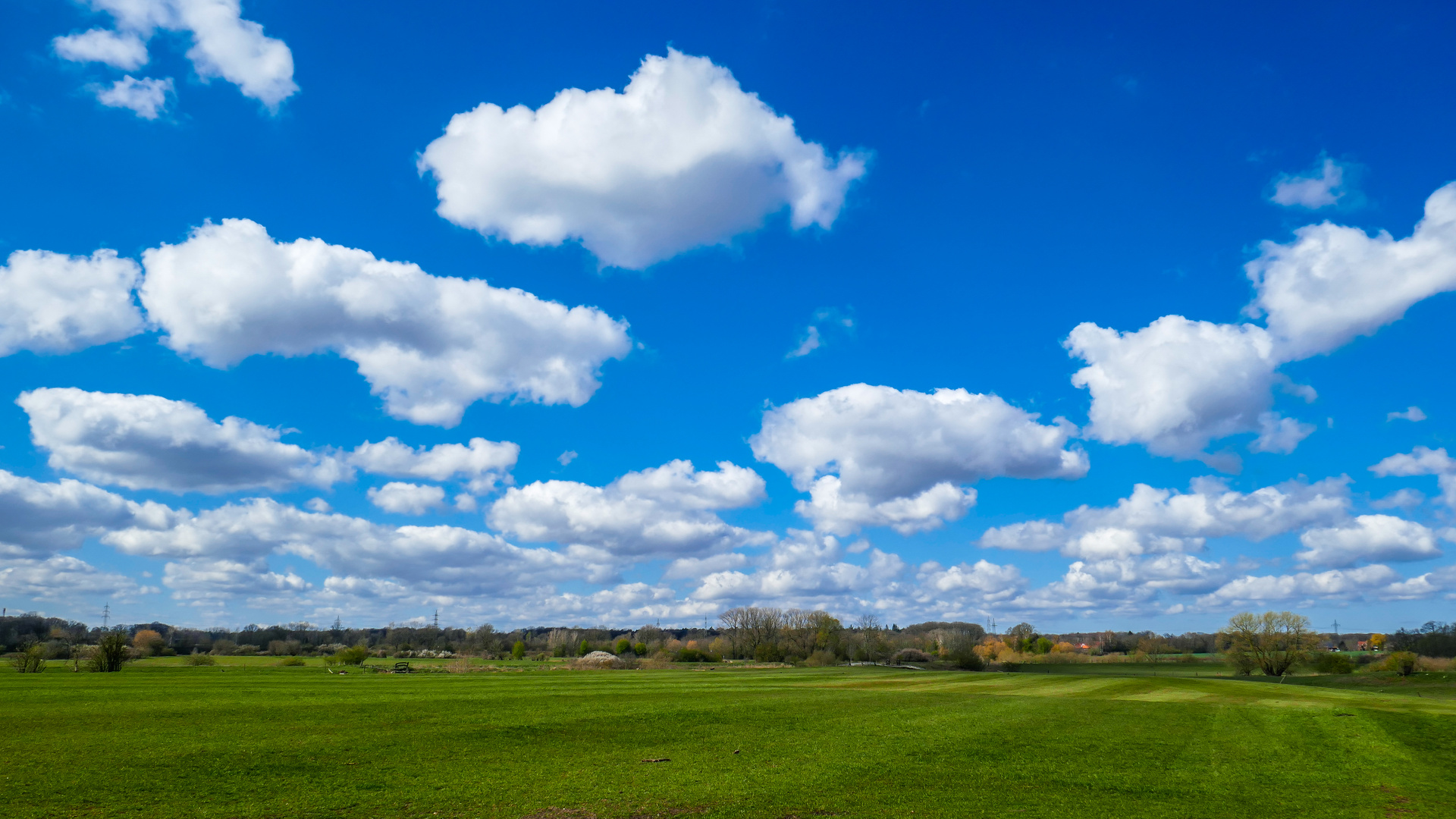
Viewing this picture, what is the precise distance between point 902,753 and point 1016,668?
12326 centimetres

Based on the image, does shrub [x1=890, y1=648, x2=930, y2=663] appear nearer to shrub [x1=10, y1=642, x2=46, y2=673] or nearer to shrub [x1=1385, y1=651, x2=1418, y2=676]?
shrub [x1=1385, y1=651, x2=1418, y2=676]

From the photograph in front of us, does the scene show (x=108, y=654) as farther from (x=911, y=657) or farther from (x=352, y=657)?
(x=911, y=657)

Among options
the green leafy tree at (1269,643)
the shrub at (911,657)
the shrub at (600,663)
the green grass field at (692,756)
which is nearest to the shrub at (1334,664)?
the green leafy tree at (1269,643)

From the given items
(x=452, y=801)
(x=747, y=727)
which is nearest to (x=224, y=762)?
(x=452, y=801)

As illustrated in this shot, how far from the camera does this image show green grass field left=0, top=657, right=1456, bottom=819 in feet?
59.9

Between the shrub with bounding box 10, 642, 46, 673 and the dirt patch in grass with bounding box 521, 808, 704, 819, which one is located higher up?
the dirt patch in grass with bounding box 521, 808, 704, 819

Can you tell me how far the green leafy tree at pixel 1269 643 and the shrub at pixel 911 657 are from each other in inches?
1994

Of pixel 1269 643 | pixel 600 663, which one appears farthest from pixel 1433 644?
pixel 600 663

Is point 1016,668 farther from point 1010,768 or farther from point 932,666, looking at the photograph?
point 1010,768

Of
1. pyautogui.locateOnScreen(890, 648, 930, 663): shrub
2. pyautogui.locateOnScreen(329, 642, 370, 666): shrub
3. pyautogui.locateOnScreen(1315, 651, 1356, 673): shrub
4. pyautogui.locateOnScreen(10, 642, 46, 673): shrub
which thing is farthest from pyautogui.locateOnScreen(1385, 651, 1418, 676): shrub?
pyautogui.locateOnScreen(10, 642, 46, 673): shrub

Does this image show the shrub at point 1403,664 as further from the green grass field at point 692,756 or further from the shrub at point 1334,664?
the green grass field at point 692,756

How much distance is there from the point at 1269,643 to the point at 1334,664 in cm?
807

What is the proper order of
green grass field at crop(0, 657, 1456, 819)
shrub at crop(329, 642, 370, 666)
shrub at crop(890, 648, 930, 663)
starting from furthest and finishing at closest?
shrub at crop(890, 648, 930, 663), shrub at crop(329, 642, 370, 666), green grass field at crop(0, 657, 1456, 819)

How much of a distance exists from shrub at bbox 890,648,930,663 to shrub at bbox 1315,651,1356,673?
6007 centimetres
